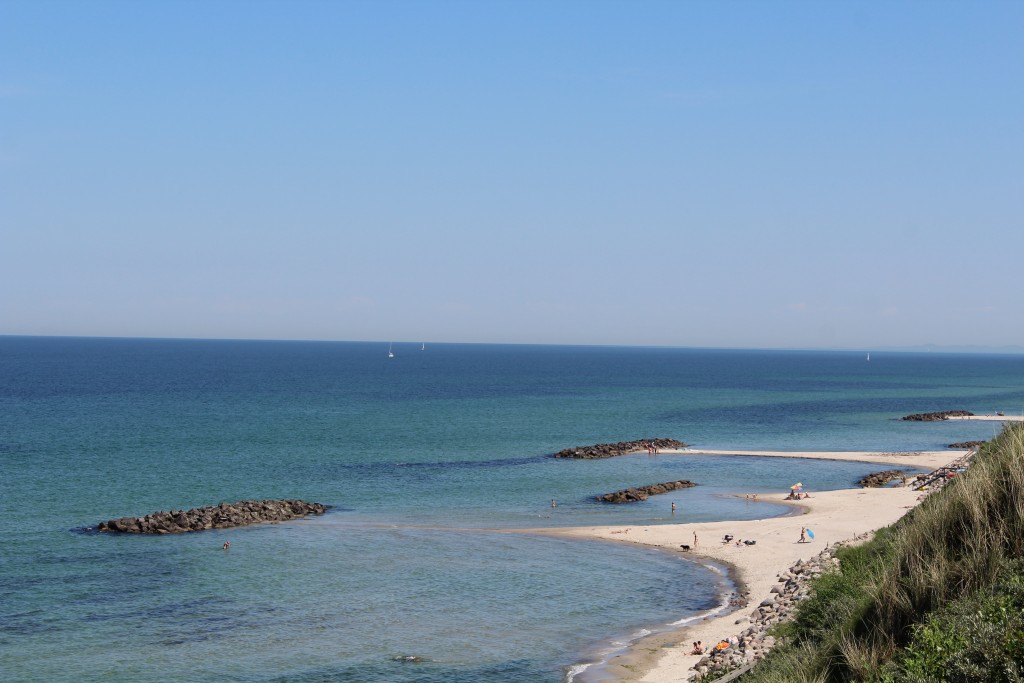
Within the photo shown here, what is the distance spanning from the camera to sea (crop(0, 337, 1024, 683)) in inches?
1233

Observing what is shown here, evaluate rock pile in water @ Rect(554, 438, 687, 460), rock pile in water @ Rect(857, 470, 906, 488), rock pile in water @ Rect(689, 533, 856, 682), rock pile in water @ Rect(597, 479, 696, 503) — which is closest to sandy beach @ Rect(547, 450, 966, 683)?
rock pile in water @ Rect(689, 533, 856, 682)

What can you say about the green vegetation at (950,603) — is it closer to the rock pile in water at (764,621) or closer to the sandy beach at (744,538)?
the rock pile in water at (764,621)

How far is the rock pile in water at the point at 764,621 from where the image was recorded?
26.5 meters

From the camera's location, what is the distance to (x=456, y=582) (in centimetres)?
4041

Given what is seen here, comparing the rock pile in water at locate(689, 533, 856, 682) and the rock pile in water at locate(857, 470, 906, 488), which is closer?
the rock pile in water at locate(689, 533, 856, 682)

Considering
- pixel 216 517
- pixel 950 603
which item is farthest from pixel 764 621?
pixel 216 517

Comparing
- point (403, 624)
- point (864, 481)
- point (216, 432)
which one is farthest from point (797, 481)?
point (216, 432)

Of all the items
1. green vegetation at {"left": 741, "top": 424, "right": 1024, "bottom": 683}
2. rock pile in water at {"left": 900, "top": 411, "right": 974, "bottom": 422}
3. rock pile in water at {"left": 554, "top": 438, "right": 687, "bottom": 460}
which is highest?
green vegetation at {"left": 741, "top": 424, "right": 1024, "bottom": 683}

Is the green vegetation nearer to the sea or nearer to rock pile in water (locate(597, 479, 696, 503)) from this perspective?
the sea

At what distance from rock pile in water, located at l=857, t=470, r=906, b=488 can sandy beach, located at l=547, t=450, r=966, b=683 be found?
2.58m

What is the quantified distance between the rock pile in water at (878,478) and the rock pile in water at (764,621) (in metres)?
29.0

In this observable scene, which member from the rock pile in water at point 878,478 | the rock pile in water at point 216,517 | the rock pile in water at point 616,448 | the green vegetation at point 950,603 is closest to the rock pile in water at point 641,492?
the rock pile in water at point 878,478

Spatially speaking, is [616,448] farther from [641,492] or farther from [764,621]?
[764,621]

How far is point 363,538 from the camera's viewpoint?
161ft
